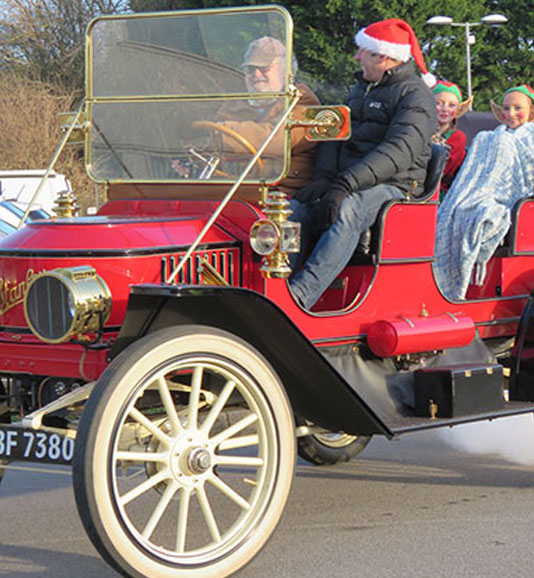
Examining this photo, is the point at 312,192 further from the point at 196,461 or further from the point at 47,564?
the point at 47,564

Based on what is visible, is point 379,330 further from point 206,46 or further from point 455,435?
point 455,435

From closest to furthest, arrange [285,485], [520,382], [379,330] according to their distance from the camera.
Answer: [285,485] < [379,330] < [520,382]

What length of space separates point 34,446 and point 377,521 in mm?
1757

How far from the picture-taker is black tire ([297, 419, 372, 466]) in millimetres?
6488

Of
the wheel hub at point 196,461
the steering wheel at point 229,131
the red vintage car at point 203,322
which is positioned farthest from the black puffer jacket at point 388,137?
the wheel hub at point 196,461

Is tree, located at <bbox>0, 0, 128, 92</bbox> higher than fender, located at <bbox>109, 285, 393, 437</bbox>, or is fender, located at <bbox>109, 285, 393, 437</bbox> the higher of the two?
fender, located at <bbox>109, 285, 393, 437</bbox>

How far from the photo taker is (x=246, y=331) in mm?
4660

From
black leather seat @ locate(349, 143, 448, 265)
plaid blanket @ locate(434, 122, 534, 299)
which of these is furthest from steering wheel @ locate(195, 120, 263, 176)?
plaid blanket @ locate(434, 122, 534, 299)

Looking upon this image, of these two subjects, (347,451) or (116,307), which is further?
(347,451)

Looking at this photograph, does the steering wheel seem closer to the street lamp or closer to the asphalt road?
the asphalt road

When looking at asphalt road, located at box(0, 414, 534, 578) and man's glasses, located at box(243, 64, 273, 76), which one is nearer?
asphalt road, located at box(0, 414, 534, 578)

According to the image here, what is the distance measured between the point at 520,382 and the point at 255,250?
5.54 feet

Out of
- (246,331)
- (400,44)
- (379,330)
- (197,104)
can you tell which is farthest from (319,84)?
(246,331)

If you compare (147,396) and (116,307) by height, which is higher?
(116,307)
